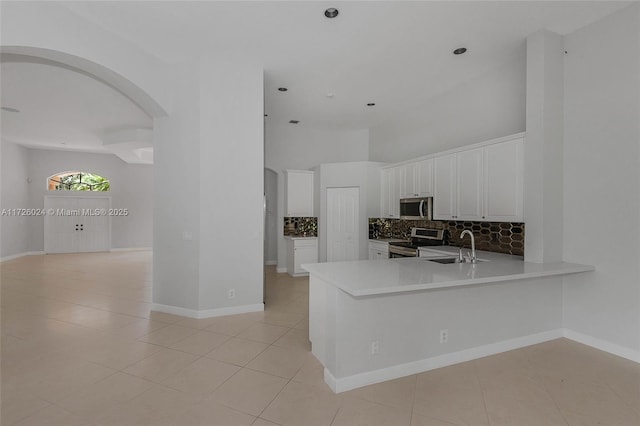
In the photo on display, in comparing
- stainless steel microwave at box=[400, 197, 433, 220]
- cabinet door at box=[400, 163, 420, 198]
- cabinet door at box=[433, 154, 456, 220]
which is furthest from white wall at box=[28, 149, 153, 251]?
cabinet door at box=[433, 154, 456, 220]

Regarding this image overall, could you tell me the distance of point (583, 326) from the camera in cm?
331

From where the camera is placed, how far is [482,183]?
405 cm

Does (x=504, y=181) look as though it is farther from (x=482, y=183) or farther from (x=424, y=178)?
(x=424, y=178)

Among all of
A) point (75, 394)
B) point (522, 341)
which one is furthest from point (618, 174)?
point (75, 394)

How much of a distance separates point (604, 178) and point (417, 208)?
2.43m

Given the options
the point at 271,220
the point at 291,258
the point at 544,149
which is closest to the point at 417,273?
the point at 544,149

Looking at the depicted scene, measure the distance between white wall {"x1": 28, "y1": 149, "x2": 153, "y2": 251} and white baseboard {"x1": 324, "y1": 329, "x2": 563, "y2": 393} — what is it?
1077cm

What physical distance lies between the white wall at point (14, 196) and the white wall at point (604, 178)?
40.0 feet

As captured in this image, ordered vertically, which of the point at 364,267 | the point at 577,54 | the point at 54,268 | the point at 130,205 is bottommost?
the point at 54,268

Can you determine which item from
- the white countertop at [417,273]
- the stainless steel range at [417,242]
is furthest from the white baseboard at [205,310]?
the stainless steel range at [417,242]

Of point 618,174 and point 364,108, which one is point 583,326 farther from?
point 364,108

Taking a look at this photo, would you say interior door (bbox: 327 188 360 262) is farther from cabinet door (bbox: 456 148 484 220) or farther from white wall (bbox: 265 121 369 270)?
cabinet door (bbox: 456 148 484 220)

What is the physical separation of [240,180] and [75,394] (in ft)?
9.04

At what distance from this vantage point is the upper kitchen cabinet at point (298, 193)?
700 centimetres
